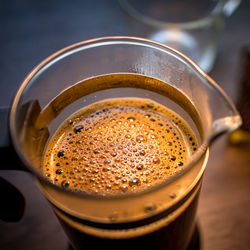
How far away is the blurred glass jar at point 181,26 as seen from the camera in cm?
100

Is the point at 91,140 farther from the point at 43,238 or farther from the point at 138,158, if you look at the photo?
the point at 43,238

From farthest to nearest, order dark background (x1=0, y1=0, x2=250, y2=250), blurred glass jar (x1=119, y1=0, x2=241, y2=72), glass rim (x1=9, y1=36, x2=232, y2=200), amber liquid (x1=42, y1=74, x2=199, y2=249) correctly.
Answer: blurred glass jar (x1=119, y1=0, x2=241, y2=72) → dark background (x1=0, y1=0, x2=250, y2=250) → amber liquid (x1=42, y1=74, x2=199, y2=249) → glass rim (x1=9, y1=36, x2=232, y2=200)

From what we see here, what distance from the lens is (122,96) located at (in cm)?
62

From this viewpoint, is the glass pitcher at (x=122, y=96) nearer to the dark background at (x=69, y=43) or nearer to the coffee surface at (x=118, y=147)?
the coffee surface at (x=118, y=147)

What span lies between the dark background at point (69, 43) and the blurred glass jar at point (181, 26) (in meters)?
0.04

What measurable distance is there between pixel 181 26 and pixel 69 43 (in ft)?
1.00

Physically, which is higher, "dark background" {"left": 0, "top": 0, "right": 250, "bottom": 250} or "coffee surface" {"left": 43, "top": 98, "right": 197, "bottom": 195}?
"coffee surface" {"left": 43, "top": 98, "right": 197, "bottom": 195}

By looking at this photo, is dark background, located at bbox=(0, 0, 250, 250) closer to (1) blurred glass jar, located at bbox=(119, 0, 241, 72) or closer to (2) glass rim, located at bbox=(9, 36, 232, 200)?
(1) blurred glass jar, located at bbox=(119, 0, 241, 72)

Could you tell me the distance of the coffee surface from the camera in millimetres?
521

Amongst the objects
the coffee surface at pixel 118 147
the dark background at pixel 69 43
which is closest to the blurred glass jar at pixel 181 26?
the dark background at pixel 69 43

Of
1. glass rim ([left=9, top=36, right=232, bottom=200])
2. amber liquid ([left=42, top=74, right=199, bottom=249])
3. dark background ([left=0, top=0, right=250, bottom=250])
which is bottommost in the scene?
dark background ([left=0, top=0, right=250, bottom=250])

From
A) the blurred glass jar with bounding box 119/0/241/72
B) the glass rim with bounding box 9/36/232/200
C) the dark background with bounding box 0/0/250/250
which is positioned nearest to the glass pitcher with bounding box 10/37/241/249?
the glass rim with bounding box 9/36/232/200

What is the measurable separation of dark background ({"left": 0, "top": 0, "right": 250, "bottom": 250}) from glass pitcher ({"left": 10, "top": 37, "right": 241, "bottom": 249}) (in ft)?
0.60

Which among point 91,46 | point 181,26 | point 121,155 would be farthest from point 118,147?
point 181,26
